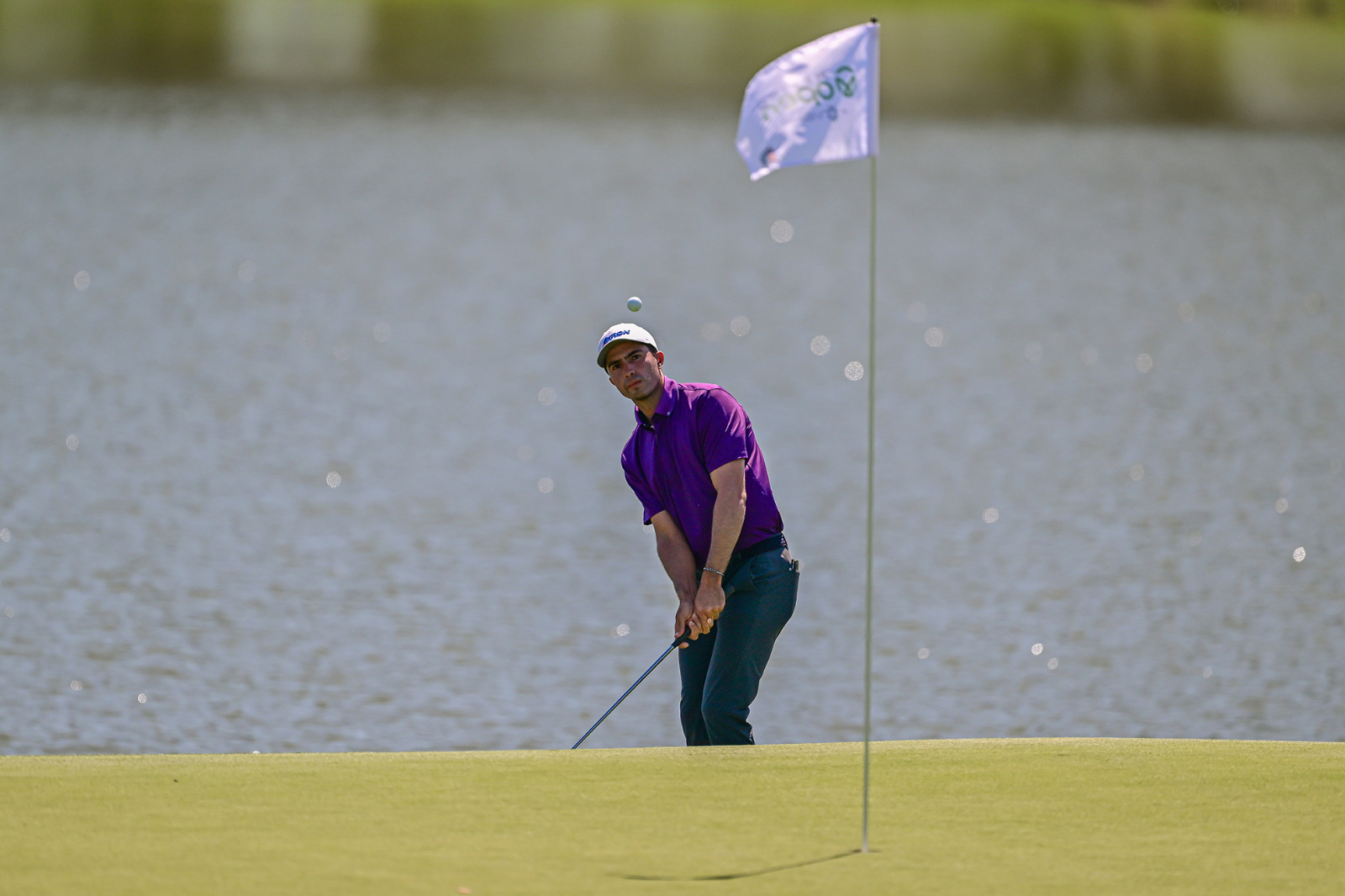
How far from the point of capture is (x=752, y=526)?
15.2 ft

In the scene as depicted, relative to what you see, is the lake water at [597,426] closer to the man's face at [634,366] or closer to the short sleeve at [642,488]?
the short sleeve at [642,488]

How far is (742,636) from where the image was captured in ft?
15.1

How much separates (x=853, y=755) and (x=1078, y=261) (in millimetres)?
17354

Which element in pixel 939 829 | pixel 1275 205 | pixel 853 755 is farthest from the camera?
pixel 1275 205

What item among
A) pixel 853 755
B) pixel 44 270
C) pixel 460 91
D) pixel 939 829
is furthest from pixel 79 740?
pixel 460 91

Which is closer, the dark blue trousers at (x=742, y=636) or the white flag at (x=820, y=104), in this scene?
the white flag at (x=820, y=104)

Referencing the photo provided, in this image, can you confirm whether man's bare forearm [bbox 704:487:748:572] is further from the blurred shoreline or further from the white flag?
the blurred shoreline

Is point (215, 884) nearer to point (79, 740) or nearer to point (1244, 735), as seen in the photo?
point (79, 740)

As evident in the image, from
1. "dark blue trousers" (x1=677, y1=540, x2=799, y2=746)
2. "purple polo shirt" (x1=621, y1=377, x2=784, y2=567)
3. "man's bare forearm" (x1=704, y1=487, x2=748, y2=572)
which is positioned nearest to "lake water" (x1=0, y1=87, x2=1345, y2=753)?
"dark blue trousers" (x1=677, y1=540, x2=799, y2=746)

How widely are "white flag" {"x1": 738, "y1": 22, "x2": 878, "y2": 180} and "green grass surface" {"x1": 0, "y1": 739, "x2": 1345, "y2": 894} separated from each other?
1437 mm

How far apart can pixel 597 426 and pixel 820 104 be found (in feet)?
30.2

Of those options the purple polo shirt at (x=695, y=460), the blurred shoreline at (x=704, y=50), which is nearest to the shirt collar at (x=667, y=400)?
the purple polo shirt at (x=695, y=460)

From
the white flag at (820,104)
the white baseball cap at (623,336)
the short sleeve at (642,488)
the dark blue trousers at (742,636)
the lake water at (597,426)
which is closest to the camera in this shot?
the white flag at (820,104)

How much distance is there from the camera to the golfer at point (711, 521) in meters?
4.47
